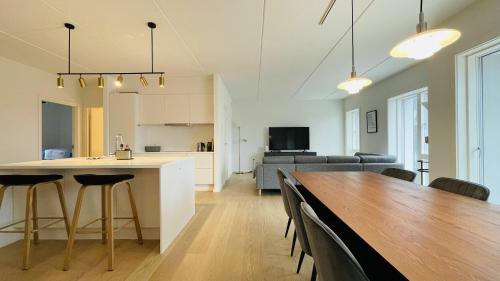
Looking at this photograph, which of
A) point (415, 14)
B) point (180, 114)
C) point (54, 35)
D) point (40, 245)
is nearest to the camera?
point (40, 245)

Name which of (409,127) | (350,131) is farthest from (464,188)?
(350,131)

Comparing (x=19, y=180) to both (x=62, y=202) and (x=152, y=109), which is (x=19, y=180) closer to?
(x=62, y=202)

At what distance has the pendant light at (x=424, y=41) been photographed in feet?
4.11

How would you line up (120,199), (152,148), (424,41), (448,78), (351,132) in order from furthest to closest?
(351,132) < (152,148) < (448,78) < (120,199) < (424,41)

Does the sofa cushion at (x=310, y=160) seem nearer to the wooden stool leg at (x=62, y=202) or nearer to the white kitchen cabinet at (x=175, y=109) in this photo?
the white kitchen cabinet at (x=175, y=109)

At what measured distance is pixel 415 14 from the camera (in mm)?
2699

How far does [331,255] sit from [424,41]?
1318mm

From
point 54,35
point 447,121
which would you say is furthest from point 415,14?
point 54,35

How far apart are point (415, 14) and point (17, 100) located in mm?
6144

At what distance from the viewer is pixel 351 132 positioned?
7.74 metres

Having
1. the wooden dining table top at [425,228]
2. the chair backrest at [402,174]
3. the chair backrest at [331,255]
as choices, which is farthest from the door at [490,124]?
the chair backrest at [331,255]

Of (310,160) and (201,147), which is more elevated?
(201,147)

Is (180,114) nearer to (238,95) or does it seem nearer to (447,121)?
(238,95)

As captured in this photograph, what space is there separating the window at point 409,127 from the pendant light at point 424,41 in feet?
12.0
